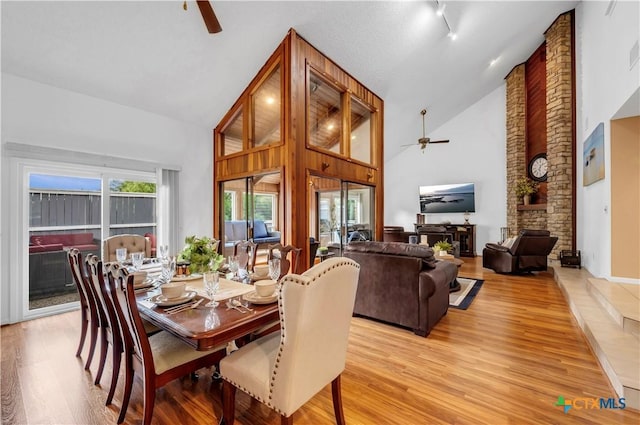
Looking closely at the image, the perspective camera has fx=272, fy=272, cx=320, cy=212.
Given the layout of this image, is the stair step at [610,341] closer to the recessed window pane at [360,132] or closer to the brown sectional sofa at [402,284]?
the brown sectional sofa at [402,284]

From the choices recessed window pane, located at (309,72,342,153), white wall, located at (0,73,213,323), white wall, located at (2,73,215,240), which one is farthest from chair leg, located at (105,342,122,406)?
recessed window pane, located at (309,72,342,153)

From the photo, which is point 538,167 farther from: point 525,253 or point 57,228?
point 57,228

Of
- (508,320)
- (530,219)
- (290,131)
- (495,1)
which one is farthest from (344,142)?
(530,219)

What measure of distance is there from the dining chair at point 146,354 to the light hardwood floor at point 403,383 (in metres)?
0.36

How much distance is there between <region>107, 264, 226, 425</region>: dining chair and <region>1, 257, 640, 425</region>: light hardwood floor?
14.1 inches

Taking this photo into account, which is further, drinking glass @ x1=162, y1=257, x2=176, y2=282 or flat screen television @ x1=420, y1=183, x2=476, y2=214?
flat screen television @ x1=420, y1=183, x2=476, y2=214

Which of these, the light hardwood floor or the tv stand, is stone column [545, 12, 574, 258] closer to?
the tv stand

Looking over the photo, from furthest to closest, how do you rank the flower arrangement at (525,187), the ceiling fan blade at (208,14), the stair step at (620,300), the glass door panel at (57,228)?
the flower arrangement at (525,187) → the glass door panel at (57,228) → the stair step at (620,300) → the ceiling fan blade at (208,14)

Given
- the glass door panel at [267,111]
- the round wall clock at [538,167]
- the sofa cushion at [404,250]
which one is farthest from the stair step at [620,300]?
the glass door panel at [267,111]

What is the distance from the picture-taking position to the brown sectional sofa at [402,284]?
2.75 metres

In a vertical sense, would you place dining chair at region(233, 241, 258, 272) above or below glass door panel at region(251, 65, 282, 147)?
below

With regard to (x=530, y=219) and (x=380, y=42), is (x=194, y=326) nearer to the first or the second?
(x=380, y=42)

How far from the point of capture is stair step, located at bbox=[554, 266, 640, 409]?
1.81m

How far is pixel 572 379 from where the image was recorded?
6.73ft
